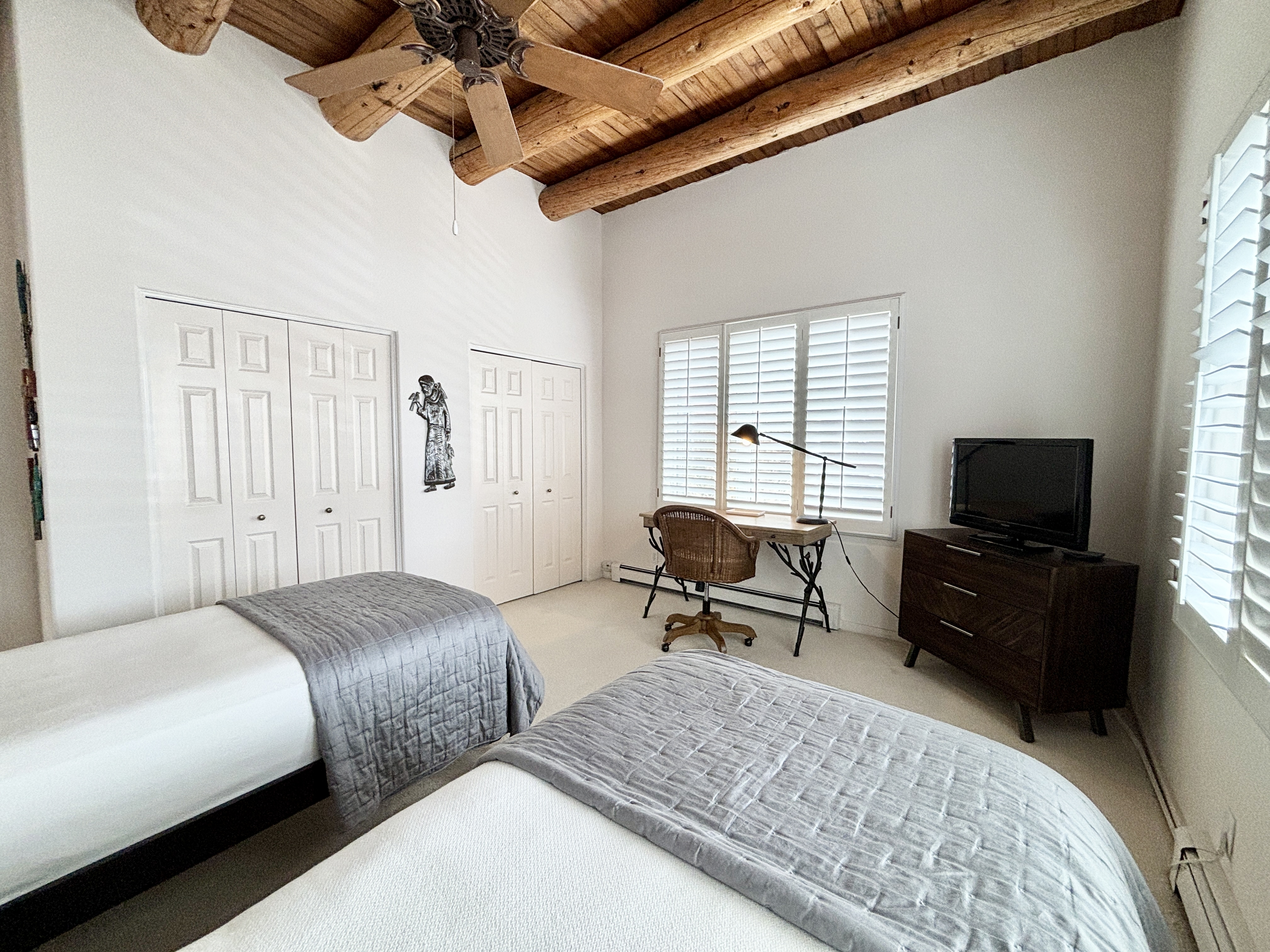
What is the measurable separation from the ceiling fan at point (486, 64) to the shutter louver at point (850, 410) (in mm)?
1876

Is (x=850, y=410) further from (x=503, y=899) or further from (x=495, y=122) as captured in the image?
(x=503, y=899)

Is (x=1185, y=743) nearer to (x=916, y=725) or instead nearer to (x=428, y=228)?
(x=916, y=725)

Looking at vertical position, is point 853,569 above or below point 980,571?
below

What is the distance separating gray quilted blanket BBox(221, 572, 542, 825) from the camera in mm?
1536

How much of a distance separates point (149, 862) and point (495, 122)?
2.64 meters

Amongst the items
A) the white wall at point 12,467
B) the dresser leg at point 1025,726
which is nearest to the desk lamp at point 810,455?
the dresser leg at point 1025,726

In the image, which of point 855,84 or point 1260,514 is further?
point 855,84

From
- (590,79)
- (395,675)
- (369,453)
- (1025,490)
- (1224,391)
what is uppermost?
(590,79)

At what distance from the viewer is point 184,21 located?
7.00ft

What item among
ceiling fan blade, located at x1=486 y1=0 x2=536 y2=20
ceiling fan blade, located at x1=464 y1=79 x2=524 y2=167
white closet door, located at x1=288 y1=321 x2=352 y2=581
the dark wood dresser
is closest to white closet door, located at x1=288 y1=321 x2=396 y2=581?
white closet door, located at x1=288 y1=321 x2=352 y2=581

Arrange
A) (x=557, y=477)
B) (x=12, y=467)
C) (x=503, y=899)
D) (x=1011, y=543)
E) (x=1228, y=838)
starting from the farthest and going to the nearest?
(x=557, y=477), (x=1011, y=543), (x=12, y=467), (x=1228, y=838), (x=503, y=899)

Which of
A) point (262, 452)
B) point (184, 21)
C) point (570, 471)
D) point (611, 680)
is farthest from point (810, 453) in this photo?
point (184, 21)

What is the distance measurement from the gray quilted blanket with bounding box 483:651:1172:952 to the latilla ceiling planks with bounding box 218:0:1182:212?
2581mm

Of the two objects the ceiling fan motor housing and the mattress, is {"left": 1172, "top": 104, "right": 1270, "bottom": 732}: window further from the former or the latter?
the mattress
